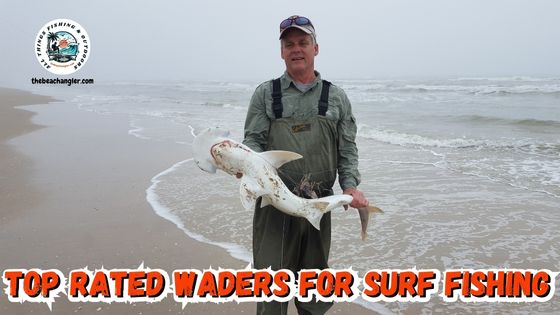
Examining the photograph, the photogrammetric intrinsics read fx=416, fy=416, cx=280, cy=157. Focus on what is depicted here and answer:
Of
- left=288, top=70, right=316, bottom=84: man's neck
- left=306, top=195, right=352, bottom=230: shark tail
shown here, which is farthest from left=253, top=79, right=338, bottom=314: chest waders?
left=306, top=195, right=352, bottom=230: shark tail

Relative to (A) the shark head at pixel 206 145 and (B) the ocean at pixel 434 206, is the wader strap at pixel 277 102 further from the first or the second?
(B) the ocean at pixel 434 206

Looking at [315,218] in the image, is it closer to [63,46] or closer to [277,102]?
[277,102]

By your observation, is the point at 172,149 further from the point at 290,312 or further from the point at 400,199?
the point at 290,312

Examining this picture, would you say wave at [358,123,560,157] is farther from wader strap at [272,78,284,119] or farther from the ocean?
wader strap at [272,78,284,119]

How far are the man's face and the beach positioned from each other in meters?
2.36

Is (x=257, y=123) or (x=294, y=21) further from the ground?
(x=294, y=21)

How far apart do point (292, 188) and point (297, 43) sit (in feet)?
3.54

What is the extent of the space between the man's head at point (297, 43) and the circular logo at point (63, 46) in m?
13.8

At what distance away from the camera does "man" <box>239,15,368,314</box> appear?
9.99 feet

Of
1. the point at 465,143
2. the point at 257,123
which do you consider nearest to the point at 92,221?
the point at 257,123

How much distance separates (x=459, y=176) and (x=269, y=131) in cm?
699

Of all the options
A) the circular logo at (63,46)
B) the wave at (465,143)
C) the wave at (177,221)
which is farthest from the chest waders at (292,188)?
the circular logo at (63,46)

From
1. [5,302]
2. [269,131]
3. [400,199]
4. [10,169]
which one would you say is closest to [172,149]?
[10,169]

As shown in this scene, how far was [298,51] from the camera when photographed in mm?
3055
